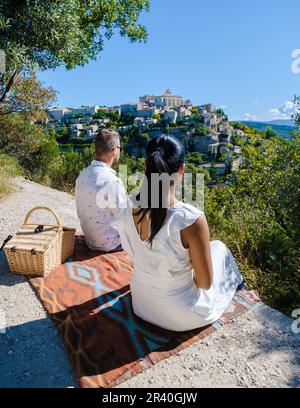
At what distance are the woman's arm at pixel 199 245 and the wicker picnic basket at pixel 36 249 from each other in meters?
1.64

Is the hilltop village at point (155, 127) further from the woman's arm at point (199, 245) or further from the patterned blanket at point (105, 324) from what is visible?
the woman's arm at point (199, 245)

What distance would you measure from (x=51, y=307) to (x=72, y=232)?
968mm

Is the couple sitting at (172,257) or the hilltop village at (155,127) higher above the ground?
the hilltop village at (155,127)

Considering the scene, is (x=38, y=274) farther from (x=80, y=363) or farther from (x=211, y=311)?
(x=211, y=311)

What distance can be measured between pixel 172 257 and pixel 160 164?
2.07 feet

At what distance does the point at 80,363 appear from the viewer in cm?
214

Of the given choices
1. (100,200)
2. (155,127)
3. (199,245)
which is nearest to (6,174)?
(100,200)

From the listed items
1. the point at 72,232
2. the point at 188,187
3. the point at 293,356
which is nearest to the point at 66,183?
the point at 188,187

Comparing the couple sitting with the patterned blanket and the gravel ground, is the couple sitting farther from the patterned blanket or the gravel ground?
the gravel ground

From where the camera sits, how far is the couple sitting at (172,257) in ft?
6.45

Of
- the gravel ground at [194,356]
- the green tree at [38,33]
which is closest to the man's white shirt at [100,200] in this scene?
the gravel ground at [194,356]

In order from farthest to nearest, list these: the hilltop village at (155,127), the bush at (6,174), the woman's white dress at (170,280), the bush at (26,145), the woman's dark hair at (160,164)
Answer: the hilltop village at (155,127)
the bush at (26,145)
the bush at (6,174)
the woman's white dress at (170,280)
the woman's dark hair at (160,164)

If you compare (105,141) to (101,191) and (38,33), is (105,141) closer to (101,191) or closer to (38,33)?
(101,191)

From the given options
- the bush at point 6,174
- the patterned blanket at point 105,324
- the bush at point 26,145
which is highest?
the bush at point 26,145
